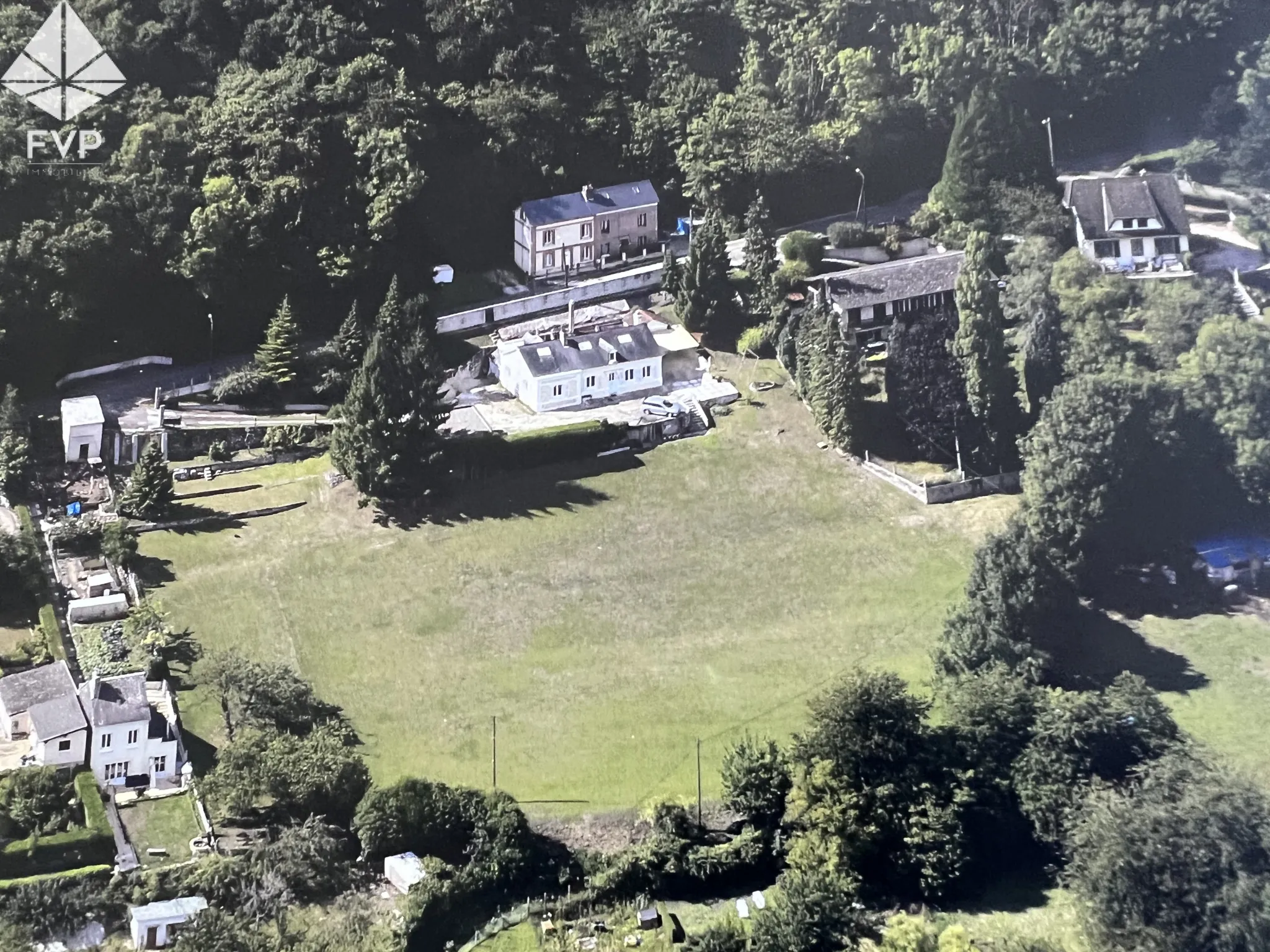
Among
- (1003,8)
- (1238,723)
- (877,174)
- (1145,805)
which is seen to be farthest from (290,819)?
(1003,8)

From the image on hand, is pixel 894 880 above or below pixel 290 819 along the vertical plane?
below

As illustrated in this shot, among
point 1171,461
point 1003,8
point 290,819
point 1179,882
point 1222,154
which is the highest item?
point 1003,8

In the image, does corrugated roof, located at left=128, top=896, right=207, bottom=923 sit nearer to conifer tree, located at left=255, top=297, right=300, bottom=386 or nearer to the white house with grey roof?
the white house with grey roof

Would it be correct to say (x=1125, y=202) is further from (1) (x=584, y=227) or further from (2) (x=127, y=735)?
(2) (x=127, y=735)

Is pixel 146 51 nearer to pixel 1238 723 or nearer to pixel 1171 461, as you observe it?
pixel 1171 461

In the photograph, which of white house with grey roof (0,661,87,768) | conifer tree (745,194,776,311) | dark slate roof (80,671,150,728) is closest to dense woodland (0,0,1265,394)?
conifer tree (745,194,776,311)

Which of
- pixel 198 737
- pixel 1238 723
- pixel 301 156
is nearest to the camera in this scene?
pixel 198 737

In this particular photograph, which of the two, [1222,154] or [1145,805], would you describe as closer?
[1145,805]
